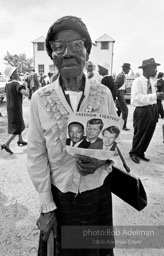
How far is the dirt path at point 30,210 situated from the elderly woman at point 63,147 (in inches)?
32.7

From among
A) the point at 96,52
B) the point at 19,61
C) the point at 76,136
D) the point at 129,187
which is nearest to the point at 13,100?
the point at 129,187

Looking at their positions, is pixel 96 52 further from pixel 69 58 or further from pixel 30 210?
pixel 69 58

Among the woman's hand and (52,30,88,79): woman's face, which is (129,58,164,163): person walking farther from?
the woman's hand

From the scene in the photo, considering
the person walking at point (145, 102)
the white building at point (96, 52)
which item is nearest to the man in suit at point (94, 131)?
the person walking at point (145, 102)

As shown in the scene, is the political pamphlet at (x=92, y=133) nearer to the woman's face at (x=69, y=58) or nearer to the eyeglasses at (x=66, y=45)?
the woman's face at (x=69, y=58)

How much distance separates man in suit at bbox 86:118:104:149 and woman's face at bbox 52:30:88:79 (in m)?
0.37

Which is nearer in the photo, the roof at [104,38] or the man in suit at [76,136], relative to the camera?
the man in suit at [76,136]

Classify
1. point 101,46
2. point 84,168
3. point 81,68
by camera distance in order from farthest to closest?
point 101,46 → point 81,68 → point 84,168

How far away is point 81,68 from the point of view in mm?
1180

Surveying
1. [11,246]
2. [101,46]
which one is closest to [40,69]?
[101,46]

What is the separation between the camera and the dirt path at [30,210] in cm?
193

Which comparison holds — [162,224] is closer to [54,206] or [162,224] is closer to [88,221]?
[88,221]

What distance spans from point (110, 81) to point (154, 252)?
10.2 feet

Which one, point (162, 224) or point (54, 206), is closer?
point (54, 206)
